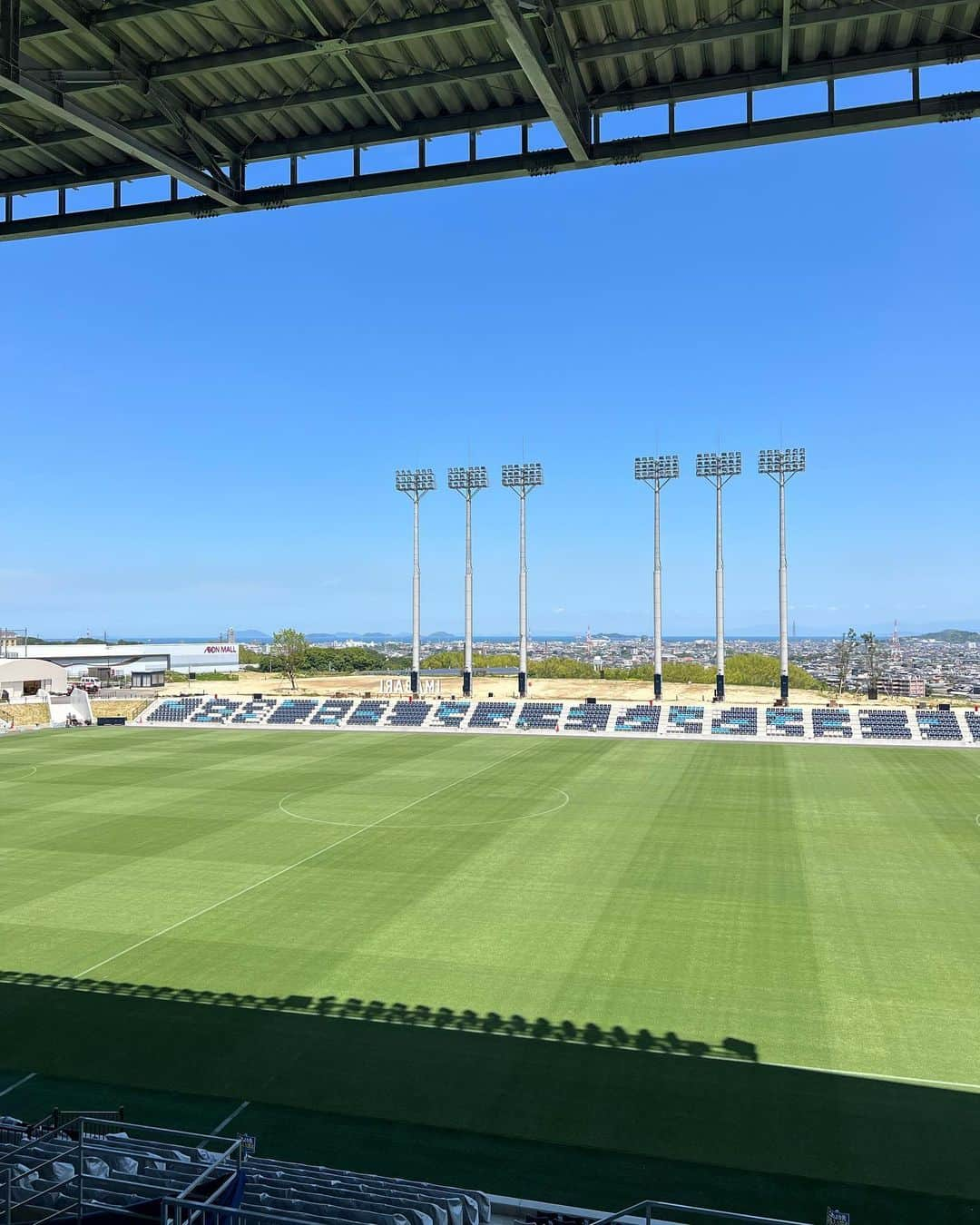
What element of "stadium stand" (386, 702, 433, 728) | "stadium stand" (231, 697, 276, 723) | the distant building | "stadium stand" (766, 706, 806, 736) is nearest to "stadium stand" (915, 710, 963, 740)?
"stadium stand" (766, 706, 806, 736)

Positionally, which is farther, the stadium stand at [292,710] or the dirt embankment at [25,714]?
the dirt embankment at [25,714]

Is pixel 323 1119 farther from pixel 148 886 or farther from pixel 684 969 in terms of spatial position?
pixel 148 886

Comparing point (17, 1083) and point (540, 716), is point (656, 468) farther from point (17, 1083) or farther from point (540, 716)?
point (17, 1083)

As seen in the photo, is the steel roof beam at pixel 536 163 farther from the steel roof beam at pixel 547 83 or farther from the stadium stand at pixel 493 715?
the stadium stand at pixel 493 715

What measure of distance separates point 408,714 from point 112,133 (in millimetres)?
53481

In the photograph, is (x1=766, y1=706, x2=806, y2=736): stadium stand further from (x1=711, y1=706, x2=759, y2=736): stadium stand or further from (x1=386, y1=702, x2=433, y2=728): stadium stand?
(x1=386, y1=702, x2=433, y2=728): stadium stand

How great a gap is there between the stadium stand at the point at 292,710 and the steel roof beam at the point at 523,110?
53.5m

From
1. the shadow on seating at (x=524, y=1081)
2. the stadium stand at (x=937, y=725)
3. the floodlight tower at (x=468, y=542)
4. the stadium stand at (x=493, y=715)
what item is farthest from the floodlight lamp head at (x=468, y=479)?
the shadow on seating at (x=524, y=1081)

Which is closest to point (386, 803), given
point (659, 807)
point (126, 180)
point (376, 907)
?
point (659, 807)

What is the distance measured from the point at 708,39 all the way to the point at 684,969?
15.7 metres

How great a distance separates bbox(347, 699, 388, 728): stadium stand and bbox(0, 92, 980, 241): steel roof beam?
51026mm

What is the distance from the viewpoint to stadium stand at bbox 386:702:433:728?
60.4m

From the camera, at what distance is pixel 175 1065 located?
1376 cm

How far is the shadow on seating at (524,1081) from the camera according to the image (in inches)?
450
